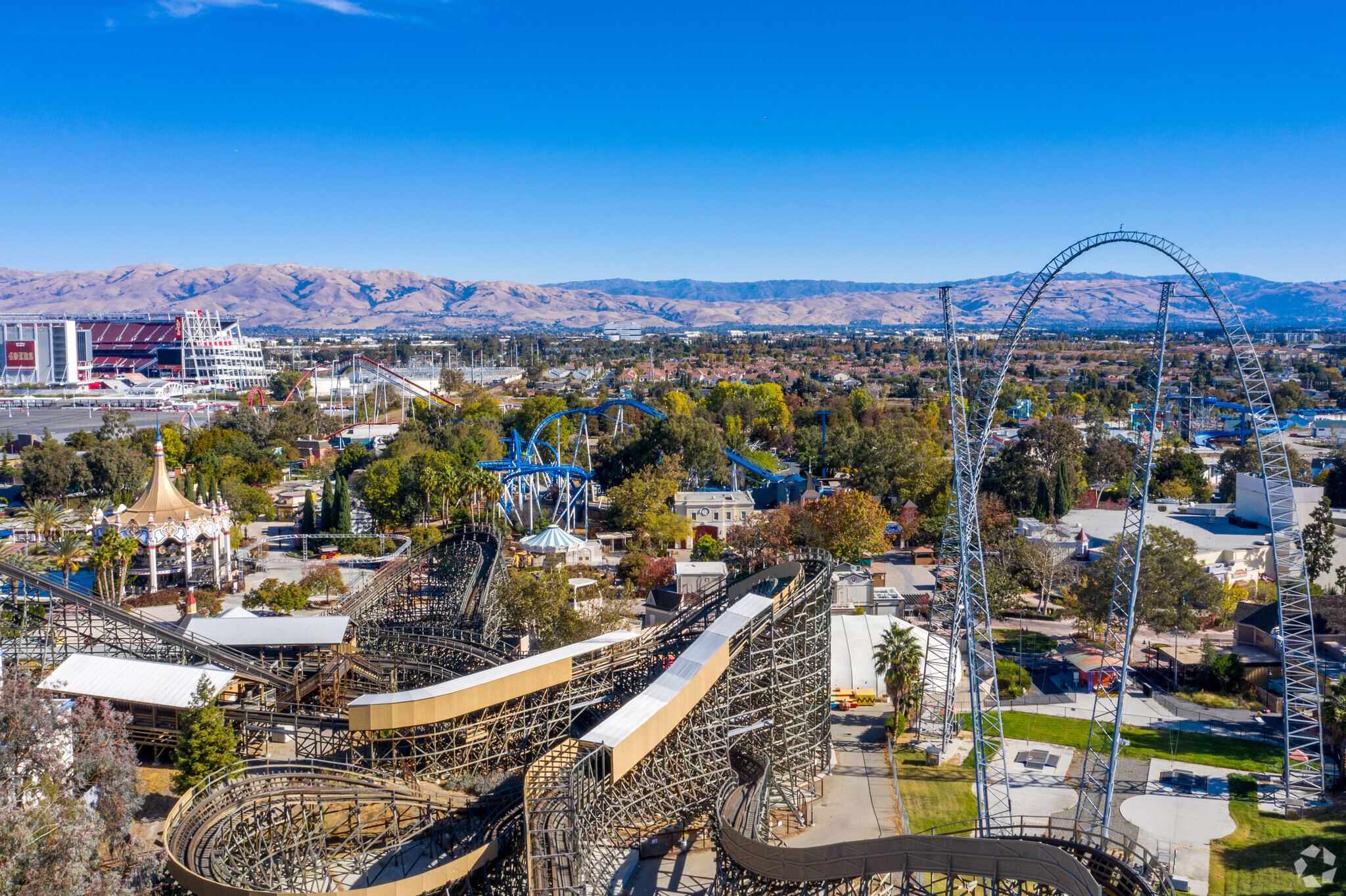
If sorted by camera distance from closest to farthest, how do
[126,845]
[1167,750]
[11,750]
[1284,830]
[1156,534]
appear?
1. [11,750]
2. [126,845]
3. [1284,830]
4. [1167,750]
5. [1156,534]

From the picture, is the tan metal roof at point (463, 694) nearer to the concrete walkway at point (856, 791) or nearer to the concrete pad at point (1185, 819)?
the concrete walkway at point (856, 791)

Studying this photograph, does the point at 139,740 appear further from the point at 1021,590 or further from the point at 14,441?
the point at 14,441

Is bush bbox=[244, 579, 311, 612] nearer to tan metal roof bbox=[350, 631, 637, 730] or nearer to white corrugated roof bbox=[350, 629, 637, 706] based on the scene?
white corrugated roof bbox=[350, 629, 637, 706]

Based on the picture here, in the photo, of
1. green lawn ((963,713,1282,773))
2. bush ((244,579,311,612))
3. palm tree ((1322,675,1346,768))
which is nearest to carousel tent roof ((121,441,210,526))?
bush ((244,579,311,612))

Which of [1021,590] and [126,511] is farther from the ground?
[126,511]

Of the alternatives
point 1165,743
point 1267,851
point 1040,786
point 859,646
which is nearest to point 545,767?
point 1040,786

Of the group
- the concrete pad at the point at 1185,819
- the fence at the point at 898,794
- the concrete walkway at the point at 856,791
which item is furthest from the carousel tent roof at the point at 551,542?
the concrete pad at the point at 1185,819

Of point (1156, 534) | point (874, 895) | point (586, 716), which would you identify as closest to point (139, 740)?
point (586, 716)
